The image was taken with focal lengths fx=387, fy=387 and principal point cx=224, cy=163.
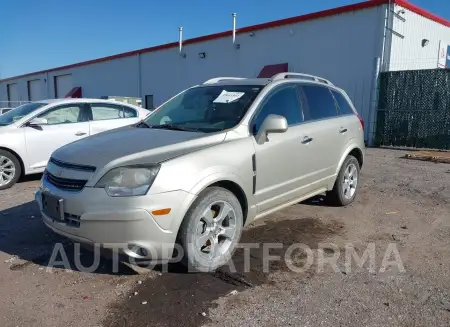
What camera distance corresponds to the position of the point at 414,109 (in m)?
12.0

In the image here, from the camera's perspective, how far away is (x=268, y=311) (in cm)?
282

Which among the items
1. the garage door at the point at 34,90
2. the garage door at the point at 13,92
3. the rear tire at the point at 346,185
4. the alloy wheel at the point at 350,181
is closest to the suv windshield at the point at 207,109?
the rear tire at the point at 346,185

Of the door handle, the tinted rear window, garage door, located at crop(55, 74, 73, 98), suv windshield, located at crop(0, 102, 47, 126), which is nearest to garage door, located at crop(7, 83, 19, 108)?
garage door, located at crop(55, 74, 73, 98)

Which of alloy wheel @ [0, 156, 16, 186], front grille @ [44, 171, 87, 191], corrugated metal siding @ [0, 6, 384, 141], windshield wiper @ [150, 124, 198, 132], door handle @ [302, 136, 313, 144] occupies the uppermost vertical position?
corrugated metal siding @ [0, 6, 384, 141]

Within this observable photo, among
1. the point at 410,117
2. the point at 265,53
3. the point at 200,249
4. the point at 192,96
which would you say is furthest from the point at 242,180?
the point at 265,53

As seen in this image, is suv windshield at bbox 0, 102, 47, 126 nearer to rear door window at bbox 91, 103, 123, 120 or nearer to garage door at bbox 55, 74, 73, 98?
rear door window at bbox 91, 103, 123, 120

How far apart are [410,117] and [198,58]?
10.3m

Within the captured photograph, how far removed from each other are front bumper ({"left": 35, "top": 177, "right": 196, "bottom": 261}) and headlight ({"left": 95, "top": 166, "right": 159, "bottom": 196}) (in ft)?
0.17

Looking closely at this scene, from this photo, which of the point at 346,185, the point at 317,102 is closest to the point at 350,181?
the point at 346,185

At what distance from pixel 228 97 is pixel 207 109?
0.85 feet

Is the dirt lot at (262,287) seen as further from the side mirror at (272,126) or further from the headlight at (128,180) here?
the side mirror at (272,126)

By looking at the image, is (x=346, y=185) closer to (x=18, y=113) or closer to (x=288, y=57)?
(x=18, y=113)

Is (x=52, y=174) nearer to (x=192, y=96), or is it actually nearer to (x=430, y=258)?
(x=192, y=96)

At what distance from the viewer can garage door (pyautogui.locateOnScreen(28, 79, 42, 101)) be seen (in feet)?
108
